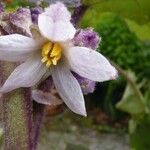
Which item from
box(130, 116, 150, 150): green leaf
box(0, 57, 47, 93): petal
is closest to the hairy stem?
box(0, 57, 47, 93): petal

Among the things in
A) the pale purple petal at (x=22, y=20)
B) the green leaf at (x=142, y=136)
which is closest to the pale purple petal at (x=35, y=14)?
the pale purple petal at (x=22, y=20)

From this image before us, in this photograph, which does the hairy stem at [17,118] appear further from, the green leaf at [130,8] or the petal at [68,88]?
the green leaf at [130,8]

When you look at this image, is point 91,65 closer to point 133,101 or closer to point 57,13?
point 57,13

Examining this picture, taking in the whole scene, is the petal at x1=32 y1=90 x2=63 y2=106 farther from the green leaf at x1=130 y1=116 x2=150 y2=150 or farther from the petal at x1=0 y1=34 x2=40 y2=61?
the green leaf at x1=130 y1=116 x2=150 y2=150

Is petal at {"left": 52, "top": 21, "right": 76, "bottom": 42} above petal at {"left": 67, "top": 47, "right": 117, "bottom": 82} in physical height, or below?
above

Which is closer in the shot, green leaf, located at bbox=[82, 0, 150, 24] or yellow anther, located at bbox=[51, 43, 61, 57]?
A: yellow anther, located at bbox=[51, 43, 61, 57]

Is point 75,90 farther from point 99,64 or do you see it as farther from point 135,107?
point 135,107
